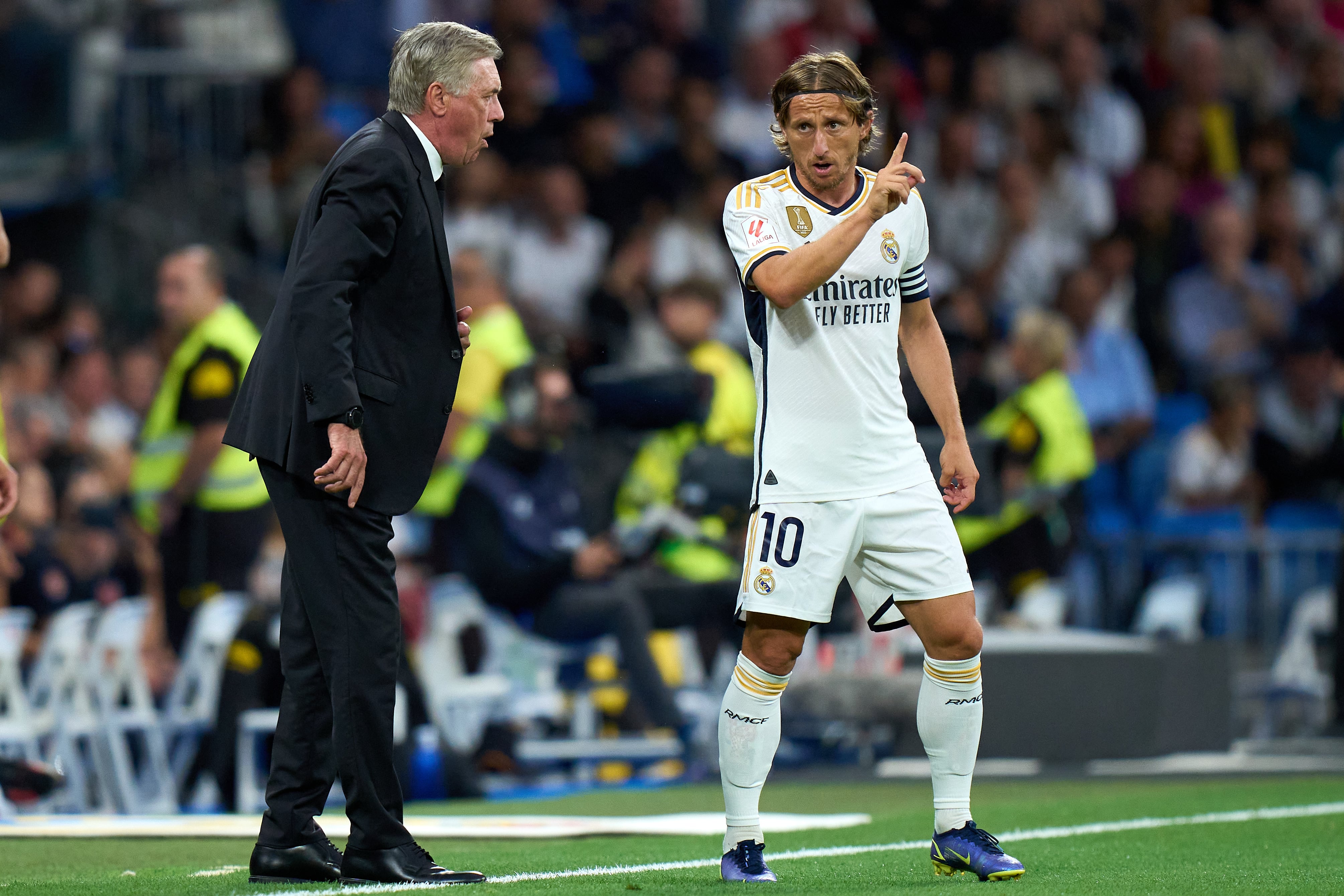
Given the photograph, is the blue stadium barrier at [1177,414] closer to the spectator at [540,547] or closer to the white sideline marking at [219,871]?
the spectator at [540,547]

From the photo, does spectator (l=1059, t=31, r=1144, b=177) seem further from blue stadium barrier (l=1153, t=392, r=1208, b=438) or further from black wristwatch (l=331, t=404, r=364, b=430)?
black wristwatch (l=331, t=404, r=364, b=430)

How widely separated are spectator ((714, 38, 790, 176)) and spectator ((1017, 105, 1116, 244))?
2.00 m

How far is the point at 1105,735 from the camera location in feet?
34.2

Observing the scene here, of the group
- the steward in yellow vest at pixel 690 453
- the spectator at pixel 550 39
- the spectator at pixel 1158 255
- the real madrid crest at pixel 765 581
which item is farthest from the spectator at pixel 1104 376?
the real madrid crest at pixel 765 581

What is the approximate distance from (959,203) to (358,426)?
427 inches

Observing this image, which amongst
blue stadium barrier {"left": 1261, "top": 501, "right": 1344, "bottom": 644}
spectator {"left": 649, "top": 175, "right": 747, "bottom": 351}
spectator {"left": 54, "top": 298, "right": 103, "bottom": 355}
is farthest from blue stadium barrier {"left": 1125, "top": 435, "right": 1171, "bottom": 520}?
spectator {"left": 54, "top": 298, "right": 103, "bottom": 355}

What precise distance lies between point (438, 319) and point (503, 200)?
29.5ft

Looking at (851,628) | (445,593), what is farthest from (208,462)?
(851,628)

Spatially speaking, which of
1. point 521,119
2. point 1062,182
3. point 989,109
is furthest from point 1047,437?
point 989,109

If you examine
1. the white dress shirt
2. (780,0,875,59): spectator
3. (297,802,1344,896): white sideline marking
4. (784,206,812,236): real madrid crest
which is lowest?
(297,802,1344,896): white sideline marking

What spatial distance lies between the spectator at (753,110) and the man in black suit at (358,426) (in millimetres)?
9933

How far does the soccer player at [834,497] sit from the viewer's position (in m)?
5.30

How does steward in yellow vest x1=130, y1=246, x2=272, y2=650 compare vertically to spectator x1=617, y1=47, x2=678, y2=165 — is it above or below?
below

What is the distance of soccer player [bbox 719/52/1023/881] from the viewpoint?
5297 mm
